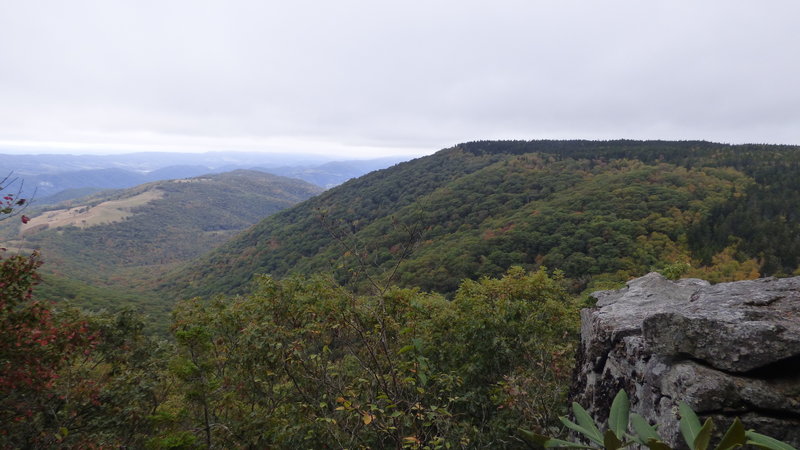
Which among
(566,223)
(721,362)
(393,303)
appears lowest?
(566,223)

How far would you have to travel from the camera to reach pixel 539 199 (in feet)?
267

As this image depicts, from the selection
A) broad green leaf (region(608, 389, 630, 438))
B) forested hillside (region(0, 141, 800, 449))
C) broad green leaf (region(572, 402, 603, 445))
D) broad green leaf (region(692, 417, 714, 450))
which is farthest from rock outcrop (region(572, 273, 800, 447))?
broad green leaf (region(692, 417, 714, 450))

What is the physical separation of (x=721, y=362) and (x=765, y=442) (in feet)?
11.0

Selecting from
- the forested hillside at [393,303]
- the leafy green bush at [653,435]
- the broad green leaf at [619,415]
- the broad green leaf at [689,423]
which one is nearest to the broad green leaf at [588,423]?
the leafy green bush at [653,435]

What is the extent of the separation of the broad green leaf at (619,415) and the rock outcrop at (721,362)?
2.50 meters

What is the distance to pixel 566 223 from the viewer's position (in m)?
58.6

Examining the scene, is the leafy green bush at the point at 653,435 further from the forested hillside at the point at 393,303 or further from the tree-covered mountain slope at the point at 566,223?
the tree-covered mountain slope at the point at 566,223

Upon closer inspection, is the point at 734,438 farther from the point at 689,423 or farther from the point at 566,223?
the point at 566,223

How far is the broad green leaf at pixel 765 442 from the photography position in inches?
61.7

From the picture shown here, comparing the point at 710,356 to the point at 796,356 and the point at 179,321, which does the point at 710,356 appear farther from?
the point at 179,321

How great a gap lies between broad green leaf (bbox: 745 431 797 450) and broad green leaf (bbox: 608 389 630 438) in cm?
49

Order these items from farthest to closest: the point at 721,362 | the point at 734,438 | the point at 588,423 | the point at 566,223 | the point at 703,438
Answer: the point at 566,223, the point at 721,362, the point at 588,423, the point at 703,438, the point at 734,438

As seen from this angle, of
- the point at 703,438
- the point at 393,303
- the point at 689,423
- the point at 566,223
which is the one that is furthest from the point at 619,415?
the point at 566,223

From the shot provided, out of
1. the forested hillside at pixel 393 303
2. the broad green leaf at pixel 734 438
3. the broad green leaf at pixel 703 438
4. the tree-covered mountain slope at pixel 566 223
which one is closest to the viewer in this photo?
the broad green leaf at pixel 734 438
